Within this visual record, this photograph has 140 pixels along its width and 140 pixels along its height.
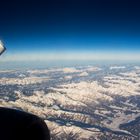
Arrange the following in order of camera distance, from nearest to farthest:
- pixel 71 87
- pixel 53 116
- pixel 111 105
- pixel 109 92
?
pixel 53 116
pixel 111 105
pixel 109 92
pixel 71 87

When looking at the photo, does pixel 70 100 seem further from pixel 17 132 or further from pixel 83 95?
pixel 17 132

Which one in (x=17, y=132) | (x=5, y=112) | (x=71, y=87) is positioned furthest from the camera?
(x=71, y=87)

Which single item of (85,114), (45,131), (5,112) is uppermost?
(5,112)

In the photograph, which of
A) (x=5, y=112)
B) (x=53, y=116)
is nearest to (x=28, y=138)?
(x=5, y=112)

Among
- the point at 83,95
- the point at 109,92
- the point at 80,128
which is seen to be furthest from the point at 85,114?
the point at 109,92

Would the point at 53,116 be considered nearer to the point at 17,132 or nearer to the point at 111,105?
the point at 111,105

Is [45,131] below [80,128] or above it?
above

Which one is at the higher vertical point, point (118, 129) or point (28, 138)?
point (28, 138)

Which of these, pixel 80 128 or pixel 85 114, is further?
pixel 85 114

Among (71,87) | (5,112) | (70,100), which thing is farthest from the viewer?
(71,87)
